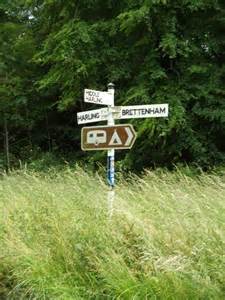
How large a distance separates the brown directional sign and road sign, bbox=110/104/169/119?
0.28 meters

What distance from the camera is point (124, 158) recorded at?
15.2 metres

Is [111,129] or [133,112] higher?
[133,112]

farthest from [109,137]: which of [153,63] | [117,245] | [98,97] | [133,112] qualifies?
[153,63]

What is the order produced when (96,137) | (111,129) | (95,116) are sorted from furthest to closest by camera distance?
1. (95,116)
2. (96,137)
3. (111,129)

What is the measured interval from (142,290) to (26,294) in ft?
3.97

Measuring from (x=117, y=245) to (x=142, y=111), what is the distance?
1939 millimetres

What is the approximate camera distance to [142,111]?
6754mm

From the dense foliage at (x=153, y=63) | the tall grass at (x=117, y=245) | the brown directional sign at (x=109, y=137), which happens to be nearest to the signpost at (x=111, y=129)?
the brown directional sign at (x=109, y=137)

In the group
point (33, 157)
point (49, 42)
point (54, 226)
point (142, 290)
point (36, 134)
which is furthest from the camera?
point (36, 134)

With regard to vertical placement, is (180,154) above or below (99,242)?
below

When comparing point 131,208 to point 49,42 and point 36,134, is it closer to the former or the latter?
point 49,42

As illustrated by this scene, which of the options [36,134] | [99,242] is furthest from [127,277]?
[36,134]

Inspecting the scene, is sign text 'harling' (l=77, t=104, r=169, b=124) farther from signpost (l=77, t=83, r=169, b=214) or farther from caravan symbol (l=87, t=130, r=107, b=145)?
caravan symbol (l=87, t=130, r=107, b=145)

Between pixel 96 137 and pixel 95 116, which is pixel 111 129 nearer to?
pixel 96 137
